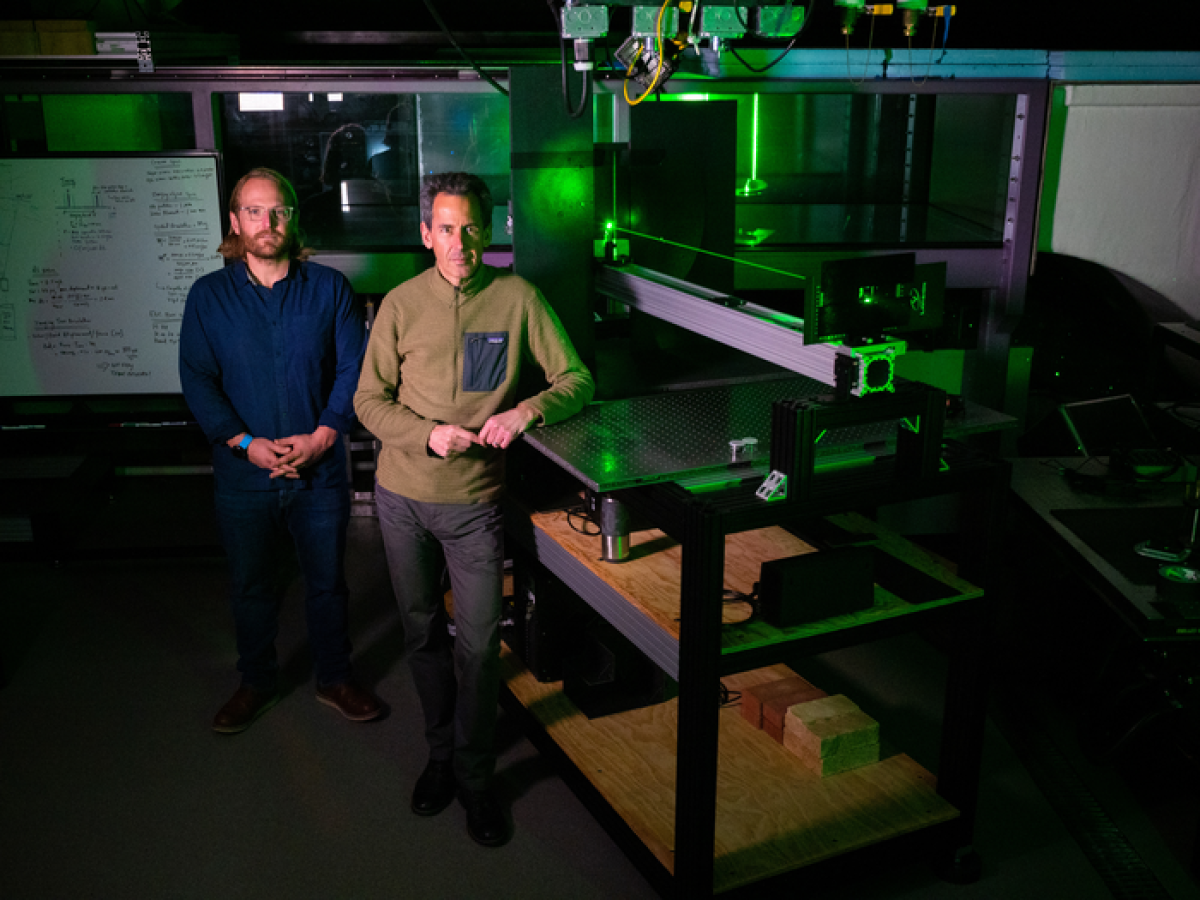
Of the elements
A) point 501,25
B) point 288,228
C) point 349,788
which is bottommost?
point 349,788

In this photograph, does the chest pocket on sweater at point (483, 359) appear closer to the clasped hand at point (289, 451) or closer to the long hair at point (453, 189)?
the long hair at point (453, 189)

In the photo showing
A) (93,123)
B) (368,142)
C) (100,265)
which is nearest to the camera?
(100,265)

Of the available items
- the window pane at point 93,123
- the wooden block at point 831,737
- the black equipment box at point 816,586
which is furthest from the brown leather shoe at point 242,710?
the window pane at point 93,123

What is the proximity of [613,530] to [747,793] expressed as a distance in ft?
2.28

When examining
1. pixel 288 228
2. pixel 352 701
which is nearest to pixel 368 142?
pixel 288 228

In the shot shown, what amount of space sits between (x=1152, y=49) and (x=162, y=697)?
464 centimetres

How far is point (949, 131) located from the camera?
495 cm

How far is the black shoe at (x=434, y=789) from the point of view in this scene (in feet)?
8.55

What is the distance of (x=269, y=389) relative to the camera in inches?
110

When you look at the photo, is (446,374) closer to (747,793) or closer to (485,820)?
(485,820)

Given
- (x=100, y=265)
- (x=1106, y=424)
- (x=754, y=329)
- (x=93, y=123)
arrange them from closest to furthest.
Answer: (x=754, y=329), (x=1106, y=424), (x=100, y=265), (x=93, y=123)

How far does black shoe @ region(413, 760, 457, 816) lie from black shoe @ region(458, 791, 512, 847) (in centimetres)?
8

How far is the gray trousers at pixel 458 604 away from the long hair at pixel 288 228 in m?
0.77

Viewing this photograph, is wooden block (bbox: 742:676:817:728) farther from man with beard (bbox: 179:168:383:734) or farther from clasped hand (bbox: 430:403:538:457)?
man with beard (bbox: 179:168:383:734)
